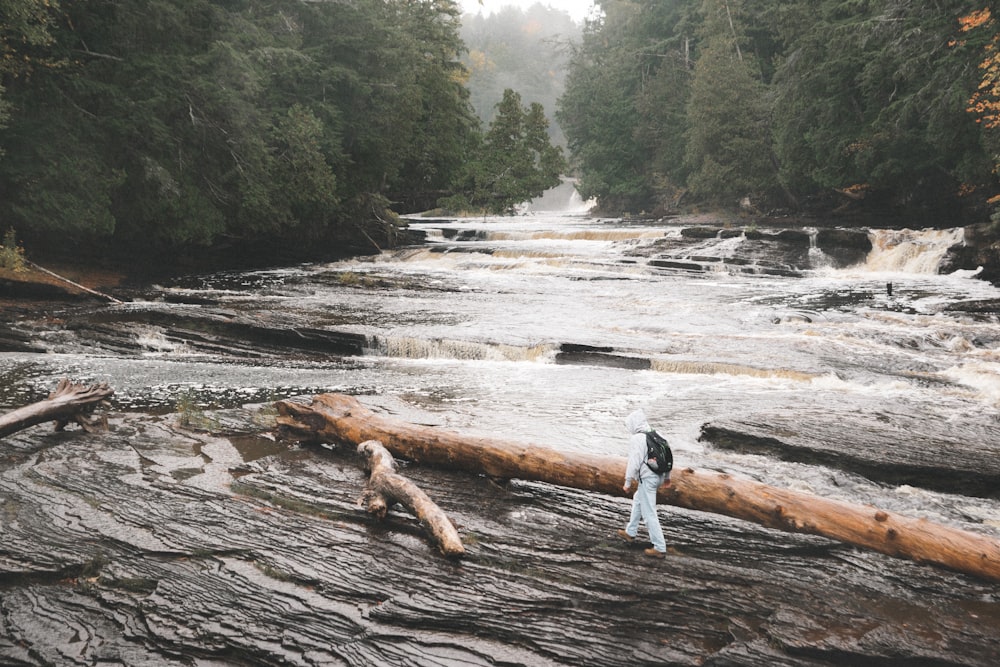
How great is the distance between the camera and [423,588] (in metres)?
5.06

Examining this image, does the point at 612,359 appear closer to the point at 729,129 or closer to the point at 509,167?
the point at 509,167

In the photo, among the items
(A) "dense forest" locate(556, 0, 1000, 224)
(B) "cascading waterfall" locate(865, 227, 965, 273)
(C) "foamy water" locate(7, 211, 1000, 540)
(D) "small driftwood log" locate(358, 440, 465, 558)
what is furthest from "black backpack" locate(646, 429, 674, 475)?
(B) "cascading waterfall" locate(865, 227, 965, 273)

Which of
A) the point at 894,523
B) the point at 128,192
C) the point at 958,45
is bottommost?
the point at 894,523

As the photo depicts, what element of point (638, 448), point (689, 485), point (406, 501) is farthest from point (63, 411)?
point (689, 485)

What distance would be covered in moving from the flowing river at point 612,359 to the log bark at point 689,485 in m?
0.56

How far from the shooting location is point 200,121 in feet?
71.3

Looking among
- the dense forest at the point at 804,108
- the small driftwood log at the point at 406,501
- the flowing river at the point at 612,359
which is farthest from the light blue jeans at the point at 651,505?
the dense forest at the point at 804,108

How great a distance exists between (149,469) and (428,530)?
3.42 metres

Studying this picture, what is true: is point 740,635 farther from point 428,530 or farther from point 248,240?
point 248,240

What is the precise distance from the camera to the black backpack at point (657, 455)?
541 cm

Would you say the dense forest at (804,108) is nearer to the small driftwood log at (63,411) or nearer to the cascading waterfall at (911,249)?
the cascading waterfall at (911,249)

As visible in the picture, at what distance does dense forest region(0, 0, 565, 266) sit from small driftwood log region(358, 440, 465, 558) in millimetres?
14667

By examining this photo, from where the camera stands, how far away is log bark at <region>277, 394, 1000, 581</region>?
538 centimetres

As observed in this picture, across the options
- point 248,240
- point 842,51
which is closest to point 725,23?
point 842,51
